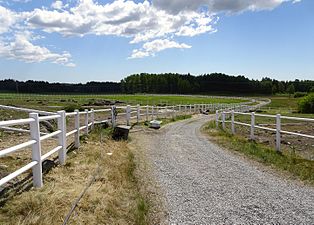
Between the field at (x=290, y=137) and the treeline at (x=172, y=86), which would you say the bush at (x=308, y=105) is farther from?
the treeline at (x=172, y=86)

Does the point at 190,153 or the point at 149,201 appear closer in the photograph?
the point at 149,201

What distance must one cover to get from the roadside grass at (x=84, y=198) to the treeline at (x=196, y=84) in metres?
140

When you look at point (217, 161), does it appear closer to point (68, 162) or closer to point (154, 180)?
point (154, 180)

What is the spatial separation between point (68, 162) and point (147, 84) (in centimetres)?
14805

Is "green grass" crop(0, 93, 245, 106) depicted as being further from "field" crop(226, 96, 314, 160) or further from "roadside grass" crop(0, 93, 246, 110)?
"field" crop(226, 96, 314, 160)

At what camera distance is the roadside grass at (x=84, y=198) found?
4.67 m

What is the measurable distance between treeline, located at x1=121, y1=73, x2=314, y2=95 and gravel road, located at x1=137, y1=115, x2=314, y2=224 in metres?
139

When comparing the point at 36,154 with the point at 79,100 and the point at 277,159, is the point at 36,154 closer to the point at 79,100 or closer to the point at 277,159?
the point at 277,159

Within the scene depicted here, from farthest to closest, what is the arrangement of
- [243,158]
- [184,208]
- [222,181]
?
[243,158]
[222,181]
[184,208]

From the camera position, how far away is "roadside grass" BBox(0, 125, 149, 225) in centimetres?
467

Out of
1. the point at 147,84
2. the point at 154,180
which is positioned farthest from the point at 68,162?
the point at 147,84

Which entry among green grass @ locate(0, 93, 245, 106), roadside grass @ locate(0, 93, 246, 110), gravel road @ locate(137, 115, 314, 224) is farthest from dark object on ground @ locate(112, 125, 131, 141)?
green grass @ locate(0, 93, 245, 106)

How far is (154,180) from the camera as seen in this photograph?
7289 millimetres

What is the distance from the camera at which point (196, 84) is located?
15412cm
